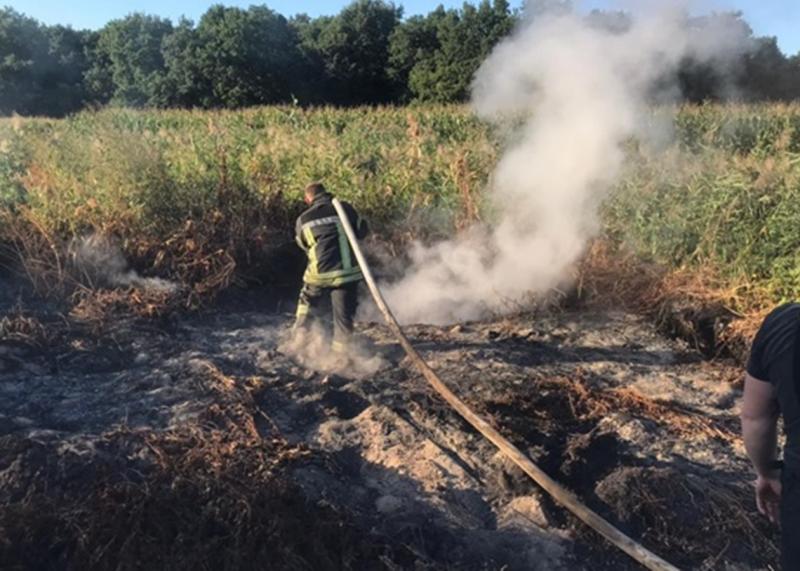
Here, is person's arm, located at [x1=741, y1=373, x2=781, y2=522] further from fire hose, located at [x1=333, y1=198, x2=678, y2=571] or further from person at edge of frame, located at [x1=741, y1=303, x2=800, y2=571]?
fire hose, located at [x1=333, y1=198, x2=678, y2=571]

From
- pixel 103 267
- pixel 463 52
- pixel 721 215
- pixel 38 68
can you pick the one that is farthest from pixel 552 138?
pixel 38 68

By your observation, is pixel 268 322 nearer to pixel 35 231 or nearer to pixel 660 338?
pixel 35 231

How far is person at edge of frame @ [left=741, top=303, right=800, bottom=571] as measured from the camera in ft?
6.82

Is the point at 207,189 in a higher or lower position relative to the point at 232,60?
lower

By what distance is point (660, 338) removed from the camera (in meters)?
→ 6.79

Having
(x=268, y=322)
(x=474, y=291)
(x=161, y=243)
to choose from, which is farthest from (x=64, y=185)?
(x=474, y=291)

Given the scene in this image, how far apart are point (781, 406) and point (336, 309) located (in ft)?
14.1

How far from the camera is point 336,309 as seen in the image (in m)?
6.09

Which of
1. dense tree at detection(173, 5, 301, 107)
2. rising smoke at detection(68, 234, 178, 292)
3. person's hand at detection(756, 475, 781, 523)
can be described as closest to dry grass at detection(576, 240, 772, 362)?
person's hand at detection(756, 475, 781, 523)

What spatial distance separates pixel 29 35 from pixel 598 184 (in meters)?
47.1

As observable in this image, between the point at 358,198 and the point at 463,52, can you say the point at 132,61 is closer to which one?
the point at 463,52

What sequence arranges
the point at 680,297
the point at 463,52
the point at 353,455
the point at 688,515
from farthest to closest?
the point at 463,52
the point at 680,297
the point at 353,455
the point at 688,515

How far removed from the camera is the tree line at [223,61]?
37.4m

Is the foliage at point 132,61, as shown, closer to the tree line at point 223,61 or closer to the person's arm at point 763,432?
the tree line at point 223,61
